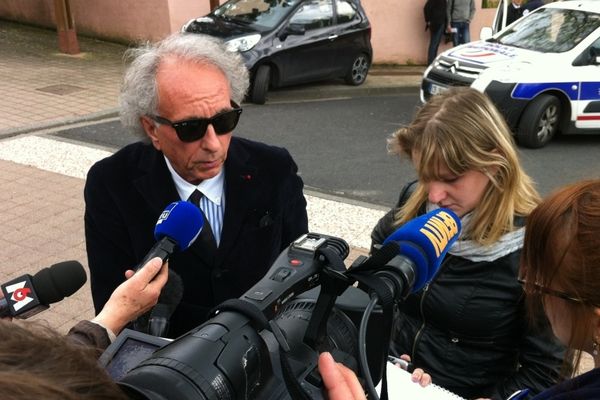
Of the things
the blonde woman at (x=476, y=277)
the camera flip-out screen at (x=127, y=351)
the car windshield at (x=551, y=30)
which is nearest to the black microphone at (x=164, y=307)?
the camera flip-out screen at (x=127, y=351)

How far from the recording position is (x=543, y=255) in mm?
1401

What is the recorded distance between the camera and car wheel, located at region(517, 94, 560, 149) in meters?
7.28

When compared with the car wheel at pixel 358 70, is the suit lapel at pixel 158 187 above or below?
above

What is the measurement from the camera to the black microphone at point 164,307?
1.60m

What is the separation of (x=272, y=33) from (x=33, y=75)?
12.9 feet

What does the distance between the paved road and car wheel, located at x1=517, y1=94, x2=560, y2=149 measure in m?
0.14

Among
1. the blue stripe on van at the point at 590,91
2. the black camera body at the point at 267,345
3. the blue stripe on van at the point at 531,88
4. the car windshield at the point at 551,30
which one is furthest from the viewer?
the car windshield at the point at 551,30

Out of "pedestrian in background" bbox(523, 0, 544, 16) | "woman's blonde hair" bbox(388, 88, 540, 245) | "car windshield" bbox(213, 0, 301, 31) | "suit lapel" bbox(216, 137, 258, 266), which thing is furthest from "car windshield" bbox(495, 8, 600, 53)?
"suit lapel" bbox(216, 137, 258, 266)

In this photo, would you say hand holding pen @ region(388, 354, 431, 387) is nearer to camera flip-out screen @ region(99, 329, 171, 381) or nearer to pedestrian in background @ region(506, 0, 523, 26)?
camera flip-out screen @ region(99, 329, 171, 381)

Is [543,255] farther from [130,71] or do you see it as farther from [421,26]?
[421,26]

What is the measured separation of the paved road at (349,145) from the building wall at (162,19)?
13.6ft

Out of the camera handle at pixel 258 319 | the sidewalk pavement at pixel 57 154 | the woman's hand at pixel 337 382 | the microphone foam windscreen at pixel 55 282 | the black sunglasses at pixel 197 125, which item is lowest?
the sidewalk pavement at pixel 57 154

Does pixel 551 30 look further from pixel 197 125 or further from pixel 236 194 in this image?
pixel 197 125

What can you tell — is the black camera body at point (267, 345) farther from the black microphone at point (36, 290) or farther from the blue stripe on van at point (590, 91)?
the blue stripe on van at point (590, 91)
